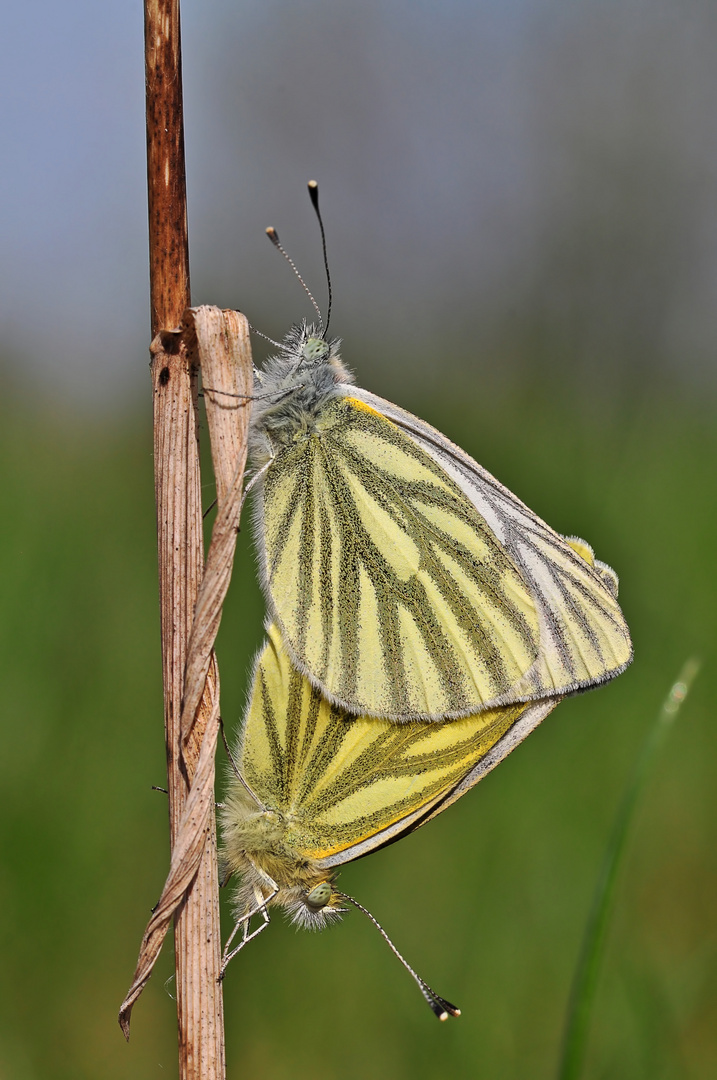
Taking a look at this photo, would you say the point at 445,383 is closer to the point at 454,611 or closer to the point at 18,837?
the point at 454,611

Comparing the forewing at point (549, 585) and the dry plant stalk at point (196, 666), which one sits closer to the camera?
the dry plant stalk at point (196, 666)

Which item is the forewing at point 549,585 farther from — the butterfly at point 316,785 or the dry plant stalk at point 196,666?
the dry plant stalk at point 196,666

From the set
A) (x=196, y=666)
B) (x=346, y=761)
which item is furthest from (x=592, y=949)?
(x=346, y=761)

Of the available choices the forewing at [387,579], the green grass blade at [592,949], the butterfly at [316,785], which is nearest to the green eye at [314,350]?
the forewing at [387,579]

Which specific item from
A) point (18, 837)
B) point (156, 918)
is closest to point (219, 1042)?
point (156, 918)

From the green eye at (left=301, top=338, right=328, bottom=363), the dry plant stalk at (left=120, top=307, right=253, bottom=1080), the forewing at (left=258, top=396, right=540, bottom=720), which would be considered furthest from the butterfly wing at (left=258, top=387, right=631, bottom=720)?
the dry plant stalk at (left=120, top=307, right=253, bottom=1080)

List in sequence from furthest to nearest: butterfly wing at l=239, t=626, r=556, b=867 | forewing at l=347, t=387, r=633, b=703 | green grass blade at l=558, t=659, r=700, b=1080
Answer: forewing at l=347, t=387, r=633, b=703
butterfly wing at l=239, t=626, r=556, b=867
green grass blade at l=558, t=659, r=700, b=1080

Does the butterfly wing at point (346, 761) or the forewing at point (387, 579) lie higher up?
the forewing at point (387, 579)

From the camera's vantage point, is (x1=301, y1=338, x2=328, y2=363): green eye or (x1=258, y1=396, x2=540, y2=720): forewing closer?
A: (x1=258, y1=396, x2=540, y2=720): forewing

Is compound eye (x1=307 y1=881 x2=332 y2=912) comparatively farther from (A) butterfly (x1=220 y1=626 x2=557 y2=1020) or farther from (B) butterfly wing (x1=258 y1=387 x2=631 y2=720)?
(B) butterfly wing (x1=258 y1=387 x2=631 y2=720)
